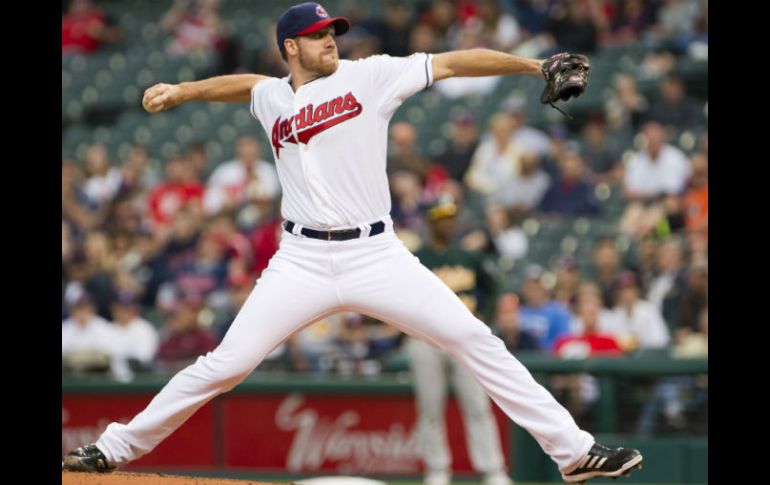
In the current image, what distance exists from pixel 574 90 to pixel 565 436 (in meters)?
1.36

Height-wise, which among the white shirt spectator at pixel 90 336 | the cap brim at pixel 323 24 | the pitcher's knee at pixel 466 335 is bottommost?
the white shirt spectator at pixel 90 336

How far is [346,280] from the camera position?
200 inches

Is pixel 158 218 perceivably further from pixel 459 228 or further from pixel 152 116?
pixel 459 228

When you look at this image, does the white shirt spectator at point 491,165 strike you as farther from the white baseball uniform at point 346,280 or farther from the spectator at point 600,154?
the white baseball uniform at point 346,280

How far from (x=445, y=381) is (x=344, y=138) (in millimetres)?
4073

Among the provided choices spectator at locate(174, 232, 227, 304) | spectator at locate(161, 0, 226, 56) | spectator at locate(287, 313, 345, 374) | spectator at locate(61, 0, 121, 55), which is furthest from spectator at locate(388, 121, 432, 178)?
spectator at locate(61, 0, 121, 55)

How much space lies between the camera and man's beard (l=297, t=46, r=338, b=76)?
207 inches

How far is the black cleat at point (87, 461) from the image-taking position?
5.24 meters

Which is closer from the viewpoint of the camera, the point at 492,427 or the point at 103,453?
the point at 103,453

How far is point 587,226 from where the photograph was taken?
→ 1156cm

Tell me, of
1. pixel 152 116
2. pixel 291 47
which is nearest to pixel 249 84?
pixel 291 47

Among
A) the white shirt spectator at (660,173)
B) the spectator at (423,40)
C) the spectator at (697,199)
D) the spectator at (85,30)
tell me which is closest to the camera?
the spectator at (697,199)

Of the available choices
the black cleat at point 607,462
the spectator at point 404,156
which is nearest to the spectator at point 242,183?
the spectator at point 404,156

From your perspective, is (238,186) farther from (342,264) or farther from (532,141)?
(342,264)
